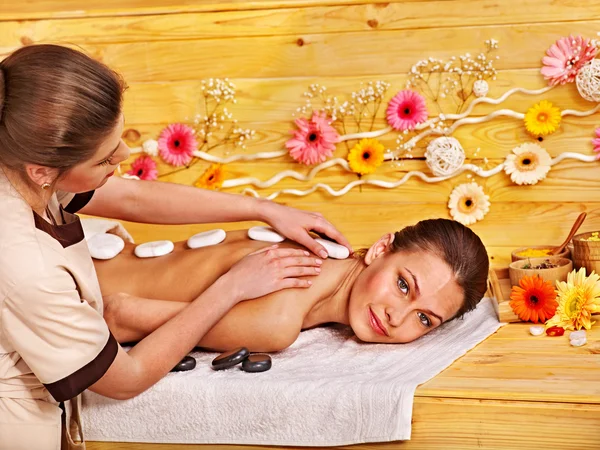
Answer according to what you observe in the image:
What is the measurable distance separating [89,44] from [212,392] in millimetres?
1646

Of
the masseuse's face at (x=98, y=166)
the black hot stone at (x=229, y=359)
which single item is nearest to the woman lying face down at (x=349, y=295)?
the black hot stone at (x=229, y=359)

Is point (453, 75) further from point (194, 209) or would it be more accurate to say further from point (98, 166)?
point (98, 166)

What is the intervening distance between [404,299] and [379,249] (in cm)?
20

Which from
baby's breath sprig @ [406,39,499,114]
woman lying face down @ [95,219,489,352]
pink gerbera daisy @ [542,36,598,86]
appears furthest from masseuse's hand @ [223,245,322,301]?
pink gerbera daisy @ [542,36,598,86]

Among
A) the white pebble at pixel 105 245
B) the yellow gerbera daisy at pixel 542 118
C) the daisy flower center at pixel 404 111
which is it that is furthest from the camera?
the daisy flower center at pixel 404 111

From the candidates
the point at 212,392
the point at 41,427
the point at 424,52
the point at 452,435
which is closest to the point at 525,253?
the point at 424,52

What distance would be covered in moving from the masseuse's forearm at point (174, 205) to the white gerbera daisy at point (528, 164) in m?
0.94

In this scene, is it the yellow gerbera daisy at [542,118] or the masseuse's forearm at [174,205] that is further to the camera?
the yellow gerbera daisy at [542,118]

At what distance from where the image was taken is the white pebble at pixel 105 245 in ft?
8.29

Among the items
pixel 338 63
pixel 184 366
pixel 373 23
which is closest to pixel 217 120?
pixel 338 63

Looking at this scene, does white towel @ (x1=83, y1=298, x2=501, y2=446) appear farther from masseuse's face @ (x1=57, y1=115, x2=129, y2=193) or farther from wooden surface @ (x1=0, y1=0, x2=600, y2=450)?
wooden surface @ (x1=0, y1=0, x2=600, y2=450)

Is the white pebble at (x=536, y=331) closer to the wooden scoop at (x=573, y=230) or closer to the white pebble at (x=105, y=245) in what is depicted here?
the wooden scoop at (x=573, y=230)

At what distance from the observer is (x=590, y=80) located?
2789 millimetres

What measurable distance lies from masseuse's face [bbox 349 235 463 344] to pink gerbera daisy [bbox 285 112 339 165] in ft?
2.67
